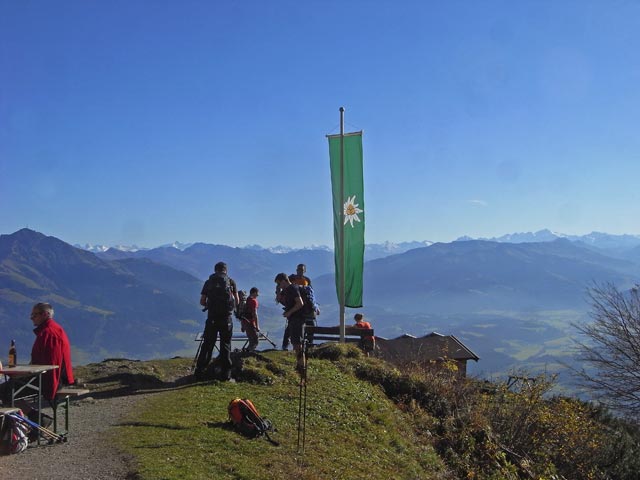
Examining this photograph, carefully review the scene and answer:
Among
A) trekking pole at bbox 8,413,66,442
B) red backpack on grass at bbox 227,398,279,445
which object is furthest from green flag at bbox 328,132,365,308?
trekking pole at bbox 8,413,66,442

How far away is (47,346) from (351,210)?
989 cm

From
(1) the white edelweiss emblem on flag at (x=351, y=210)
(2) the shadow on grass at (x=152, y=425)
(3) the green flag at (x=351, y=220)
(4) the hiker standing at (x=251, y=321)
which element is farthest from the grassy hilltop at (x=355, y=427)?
(1) the white edelweiss emblem on flag at (x=351, y=210)

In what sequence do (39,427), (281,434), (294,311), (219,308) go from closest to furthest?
(39,427)
(281,434)
(219,308)
(294,311)

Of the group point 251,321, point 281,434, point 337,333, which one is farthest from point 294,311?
point 281,434

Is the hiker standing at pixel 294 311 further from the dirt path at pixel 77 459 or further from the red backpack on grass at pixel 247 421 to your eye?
the dirt path at pixel 77 459

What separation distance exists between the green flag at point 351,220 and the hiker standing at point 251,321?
2.41 metres

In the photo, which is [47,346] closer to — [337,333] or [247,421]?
[247,421]

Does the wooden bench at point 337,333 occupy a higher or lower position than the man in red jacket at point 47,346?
lower

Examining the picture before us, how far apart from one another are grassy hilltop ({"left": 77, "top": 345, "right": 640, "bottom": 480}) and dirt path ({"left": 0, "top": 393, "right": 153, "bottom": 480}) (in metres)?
0.25

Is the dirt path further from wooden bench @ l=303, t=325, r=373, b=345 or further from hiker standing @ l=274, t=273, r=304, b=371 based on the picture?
wooden bench @ l=303, t=325, r=373, b=345

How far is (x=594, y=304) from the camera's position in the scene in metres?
28.4

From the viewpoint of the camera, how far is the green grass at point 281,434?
7.88 meters

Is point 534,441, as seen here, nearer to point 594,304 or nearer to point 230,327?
point 230,327

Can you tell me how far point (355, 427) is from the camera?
10.9 metres
